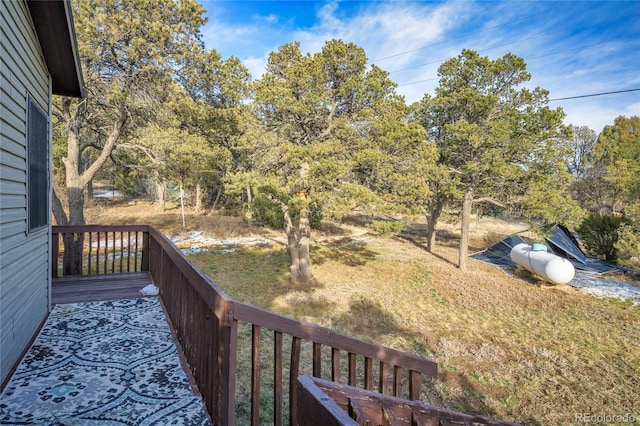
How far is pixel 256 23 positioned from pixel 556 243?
48.8 ft

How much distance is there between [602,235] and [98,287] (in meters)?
16.6

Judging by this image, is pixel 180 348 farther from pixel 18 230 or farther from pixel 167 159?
pixel 167 159

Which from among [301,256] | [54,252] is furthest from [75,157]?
[301,256]

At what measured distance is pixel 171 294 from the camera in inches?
138

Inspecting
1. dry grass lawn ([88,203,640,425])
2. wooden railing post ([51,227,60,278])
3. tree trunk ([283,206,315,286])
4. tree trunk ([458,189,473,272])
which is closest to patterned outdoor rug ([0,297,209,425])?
wooden railing post ([51,227,60,278])

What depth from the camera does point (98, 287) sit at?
480cm

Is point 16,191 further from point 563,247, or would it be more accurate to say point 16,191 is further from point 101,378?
point 563,247

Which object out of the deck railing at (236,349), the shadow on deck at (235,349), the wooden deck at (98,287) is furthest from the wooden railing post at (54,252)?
the deck railing at (236,349)

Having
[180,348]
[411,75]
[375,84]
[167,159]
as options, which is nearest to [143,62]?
[167,159]

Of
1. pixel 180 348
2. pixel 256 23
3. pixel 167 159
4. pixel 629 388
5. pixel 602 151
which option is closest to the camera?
pixel 180 348

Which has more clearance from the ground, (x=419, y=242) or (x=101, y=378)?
(x=101, y=378)

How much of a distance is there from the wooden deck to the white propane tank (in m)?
10.1

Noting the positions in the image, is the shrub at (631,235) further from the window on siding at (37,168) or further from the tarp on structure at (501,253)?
the window on siding at (37,168)

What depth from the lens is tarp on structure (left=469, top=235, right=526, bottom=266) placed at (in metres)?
13.1
